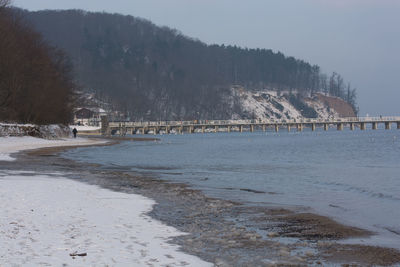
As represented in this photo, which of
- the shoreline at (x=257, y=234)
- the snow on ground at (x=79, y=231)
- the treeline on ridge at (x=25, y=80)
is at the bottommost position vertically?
the shoreline at (x=257, y=234)

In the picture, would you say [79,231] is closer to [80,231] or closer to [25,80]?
[80,231]

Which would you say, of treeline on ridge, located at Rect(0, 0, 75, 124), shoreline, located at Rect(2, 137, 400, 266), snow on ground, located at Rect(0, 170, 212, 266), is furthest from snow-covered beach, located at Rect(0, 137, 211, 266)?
treeline on ridge, located at Rect(0, 0, 75, 124)

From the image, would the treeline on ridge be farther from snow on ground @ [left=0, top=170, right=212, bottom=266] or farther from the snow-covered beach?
snow on ground @ [left=0, top=170, right=212, bottom=266]

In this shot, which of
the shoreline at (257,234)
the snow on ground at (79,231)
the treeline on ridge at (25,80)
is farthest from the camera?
the treeline on ridge at (25,80)

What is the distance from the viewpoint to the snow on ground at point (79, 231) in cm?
818

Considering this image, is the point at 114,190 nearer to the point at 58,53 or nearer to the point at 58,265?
the point at 58,265

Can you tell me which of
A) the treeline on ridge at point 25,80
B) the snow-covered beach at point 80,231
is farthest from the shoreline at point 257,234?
the treeline on ridge at point 25,80

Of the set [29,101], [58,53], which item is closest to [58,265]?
[29,101]

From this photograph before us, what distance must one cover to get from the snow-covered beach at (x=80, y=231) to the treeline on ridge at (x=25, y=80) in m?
41.9

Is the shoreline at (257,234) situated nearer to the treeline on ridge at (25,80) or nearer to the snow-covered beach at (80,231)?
the snow-covered beach at (80,231)

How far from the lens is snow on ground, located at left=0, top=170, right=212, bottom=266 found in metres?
8.18

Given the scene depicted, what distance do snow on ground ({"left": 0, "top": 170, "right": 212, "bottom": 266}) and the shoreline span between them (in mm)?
539

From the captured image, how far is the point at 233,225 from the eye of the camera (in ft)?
40.2

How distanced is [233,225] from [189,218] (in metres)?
1.26
